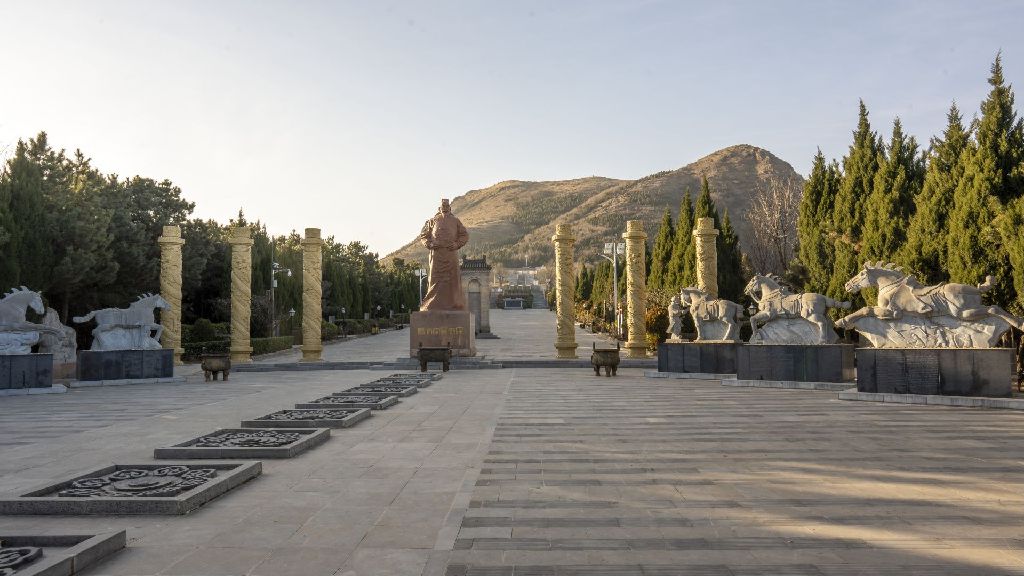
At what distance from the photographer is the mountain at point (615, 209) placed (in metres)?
130

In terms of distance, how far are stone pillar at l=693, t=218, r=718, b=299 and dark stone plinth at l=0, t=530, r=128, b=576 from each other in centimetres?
1853

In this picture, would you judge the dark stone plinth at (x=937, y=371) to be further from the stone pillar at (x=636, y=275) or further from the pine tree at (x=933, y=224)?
the stone pillar at (x=636, y=275)

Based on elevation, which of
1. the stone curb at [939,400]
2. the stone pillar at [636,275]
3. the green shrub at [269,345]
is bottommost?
the stone curb at [939,400]

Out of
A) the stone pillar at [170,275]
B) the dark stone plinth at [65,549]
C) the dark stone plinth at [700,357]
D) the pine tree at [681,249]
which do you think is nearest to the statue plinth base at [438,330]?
the dark stone plinth at [700,357]

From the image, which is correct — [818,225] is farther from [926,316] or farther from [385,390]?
[385,390]

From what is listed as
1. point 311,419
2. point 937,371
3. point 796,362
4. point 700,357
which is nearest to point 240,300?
point 311,419

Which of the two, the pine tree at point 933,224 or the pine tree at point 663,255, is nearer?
the pine tree at point 933,224

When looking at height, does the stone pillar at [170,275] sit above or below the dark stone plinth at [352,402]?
above

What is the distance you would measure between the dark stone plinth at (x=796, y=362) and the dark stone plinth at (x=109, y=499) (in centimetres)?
1219

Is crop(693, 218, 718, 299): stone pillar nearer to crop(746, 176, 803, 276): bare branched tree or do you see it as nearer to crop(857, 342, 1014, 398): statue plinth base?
crop(857, 342, 1014, 398): statue plinth base

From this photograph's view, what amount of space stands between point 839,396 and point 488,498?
9.42 m

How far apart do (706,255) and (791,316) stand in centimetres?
618

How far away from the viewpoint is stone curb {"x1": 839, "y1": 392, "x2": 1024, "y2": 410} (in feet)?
35.9

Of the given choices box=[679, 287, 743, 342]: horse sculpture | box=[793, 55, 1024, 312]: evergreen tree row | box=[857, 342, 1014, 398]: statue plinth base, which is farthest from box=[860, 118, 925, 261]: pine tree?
box=[857, 342, 1014, 398]: statue plinth base
